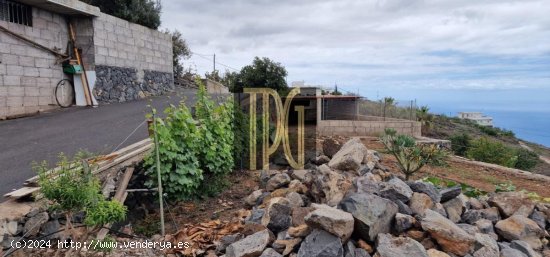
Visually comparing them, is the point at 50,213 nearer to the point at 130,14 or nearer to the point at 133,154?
the point at 133,154

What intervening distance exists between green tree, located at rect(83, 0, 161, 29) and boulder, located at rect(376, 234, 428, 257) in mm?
11437

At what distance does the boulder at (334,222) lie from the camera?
10.3ft

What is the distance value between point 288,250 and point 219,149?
9.11 feet

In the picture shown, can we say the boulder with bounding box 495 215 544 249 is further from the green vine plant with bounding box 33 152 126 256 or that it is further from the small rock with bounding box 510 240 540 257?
the green vine plant with bounding box 33 152 126 256

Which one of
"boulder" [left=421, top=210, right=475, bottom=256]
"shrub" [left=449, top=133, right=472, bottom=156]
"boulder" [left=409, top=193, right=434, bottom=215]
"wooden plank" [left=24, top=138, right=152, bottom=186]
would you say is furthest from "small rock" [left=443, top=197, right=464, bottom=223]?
"shrub" [left=449, top=133, right=472, bottom=156]

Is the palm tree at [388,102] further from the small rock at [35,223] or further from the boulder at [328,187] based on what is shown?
the small rock at [35,223]

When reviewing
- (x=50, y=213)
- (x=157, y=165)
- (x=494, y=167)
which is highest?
(x=157, y=165)

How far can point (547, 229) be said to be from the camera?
434 cm

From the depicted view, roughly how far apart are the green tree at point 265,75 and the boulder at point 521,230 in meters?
12.7

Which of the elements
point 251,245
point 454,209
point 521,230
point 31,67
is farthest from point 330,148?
point 31,67

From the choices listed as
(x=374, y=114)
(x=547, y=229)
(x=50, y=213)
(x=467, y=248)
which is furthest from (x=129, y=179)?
(x=374, y=114)

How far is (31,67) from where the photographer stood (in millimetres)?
8727

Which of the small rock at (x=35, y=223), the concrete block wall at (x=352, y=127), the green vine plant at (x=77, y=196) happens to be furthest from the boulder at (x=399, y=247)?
the concrete block wall at (x=352, y=127)

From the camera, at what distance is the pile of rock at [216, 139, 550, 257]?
125 inches
